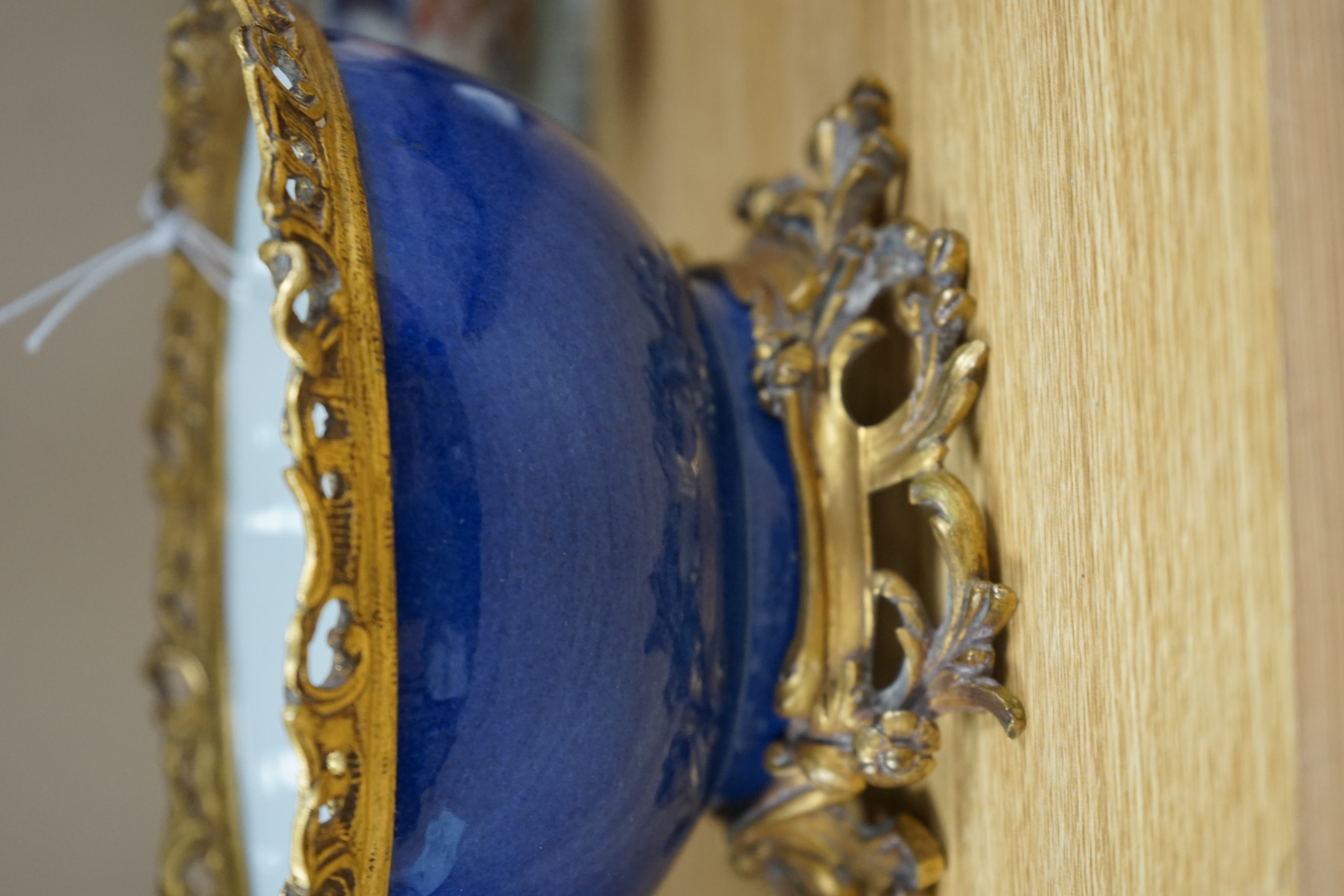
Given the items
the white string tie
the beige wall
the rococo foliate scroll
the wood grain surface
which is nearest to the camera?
the wood grain surface

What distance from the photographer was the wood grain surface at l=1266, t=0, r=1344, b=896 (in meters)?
0.26

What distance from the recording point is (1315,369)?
27 cm

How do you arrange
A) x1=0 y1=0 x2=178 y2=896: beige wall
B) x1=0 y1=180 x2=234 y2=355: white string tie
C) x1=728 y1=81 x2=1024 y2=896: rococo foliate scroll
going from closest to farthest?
x1=728 y1=81 x2=1024 y2=896: rococo foliate scroll, x1=0 y1=180 x2=234 y2=355: white string tie, x1=0 y1=0 x2=178 y2=896: beige wall

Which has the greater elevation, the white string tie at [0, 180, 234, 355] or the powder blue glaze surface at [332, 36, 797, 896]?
the white string tie at [0, 180, 234, 355]

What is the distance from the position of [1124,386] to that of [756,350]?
0.64 feet

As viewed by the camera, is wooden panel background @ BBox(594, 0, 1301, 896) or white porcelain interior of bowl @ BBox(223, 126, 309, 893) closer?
wooden panel background @ BBox(594, 0, 1301, 896)

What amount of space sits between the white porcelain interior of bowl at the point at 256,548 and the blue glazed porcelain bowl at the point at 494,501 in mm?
142

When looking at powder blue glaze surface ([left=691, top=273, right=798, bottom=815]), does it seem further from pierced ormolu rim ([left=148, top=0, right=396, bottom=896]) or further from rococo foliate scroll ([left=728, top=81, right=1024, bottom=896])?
pierced ormolu rim ([left=148, top=0, right=396, bottom=896])

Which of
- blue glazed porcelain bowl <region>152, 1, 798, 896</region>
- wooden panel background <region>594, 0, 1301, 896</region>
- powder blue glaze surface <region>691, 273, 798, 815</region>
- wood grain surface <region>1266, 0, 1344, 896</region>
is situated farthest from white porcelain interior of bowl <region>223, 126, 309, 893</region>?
wood grain surface <region>1266, 0, 1344, 896</region>

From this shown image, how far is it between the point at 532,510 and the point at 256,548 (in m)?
0.35

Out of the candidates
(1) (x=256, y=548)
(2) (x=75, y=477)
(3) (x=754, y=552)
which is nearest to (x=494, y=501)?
(3) (x=754, y=552)

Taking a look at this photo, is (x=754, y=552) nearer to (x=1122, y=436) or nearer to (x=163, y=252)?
(x=1122, y=436)

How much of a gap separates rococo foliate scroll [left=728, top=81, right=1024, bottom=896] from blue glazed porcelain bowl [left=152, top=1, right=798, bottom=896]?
2cm

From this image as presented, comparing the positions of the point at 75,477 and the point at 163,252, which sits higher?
the point at 163,252
